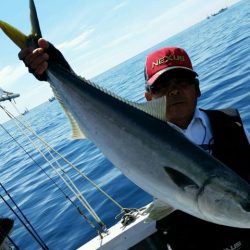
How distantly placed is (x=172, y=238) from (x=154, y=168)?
1.41m

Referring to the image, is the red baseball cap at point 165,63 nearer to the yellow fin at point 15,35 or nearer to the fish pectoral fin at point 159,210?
the yellow fin at point 15,35

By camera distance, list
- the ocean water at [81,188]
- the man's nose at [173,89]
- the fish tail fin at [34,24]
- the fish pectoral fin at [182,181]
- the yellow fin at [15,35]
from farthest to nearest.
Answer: the ocean water at [81,188] < the man's nose at [173,89] < the fish tail fin at [34,24] < the yellow fin at [15,35] < the fish pectoral fin at [182,181]

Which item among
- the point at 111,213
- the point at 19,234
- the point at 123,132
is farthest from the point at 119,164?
the point at 19,234

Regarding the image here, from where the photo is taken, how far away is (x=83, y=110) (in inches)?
108

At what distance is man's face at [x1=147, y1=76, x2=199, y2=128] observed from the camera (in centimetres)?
326

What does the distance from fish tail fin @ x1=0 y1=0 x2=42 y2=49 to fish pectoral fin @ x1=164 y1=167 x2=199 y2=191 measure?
1.58 m

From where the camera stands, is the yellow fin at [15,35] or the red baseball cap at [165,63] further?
the red baseball cap at [165,63]

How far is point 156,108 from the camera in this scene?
2500 mm

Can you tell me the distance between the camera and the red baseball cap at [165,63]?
329 cm

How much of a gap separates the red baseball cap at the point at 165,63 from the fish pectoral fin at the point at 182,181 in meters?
1.24

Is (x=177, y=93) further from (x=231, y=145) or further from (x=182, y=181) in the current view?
(x=182, y=181)

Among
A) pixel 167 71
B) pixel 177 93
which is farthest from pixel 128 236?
pixel 167 71

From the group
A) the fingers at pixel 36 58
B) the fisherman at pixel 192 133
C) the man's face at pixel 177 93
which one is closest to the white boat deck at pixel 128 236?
the fisherman at pixel 192 133

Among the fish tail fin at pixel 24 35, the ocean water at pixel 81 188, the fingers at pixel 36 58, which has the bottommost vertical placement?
the ocean water at pixel 81 188
